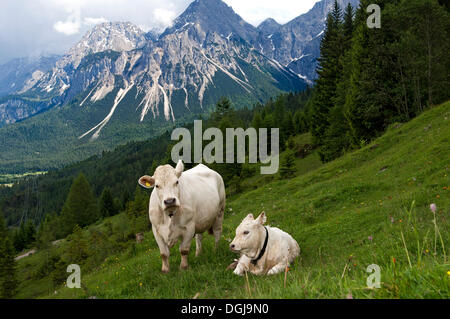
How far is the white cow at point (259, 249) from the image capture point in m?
7.34

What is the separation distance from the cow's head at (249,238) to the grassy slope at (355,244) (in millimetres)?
631

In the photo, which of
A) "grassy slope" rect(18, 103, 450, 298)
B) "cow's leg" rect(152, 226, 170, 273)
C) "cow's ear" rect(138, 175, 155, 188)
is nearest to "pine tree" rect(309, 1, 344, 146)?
"grassy slope" rect(18, 103, 450, 298)

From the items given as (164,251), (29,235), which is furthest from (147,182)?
(29,235)

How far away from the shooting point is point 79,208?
307ft

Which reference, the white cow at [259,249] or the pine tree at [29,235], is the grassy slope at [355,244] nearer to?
the white cow at [259,249]

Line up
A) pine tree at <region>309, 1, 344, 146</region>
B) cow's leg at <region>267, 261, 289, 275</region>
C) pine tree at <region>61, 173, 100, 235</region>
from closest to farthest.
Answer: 1. cow's leg at <region>267, 261, 289, 275</region>
2. pine tree at <region>309, 1, 344, 146</region>
3. pine tree at <region>61, 173, 100, 235</region>

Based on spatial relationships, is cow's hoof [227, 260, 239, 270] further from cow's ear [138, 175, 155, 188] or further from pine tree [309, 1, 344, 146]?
pine tree [309, 1, 344, 146]

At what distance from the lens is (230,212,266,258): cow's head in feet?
23.8

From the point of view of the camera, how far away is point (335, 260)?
788 centimetres

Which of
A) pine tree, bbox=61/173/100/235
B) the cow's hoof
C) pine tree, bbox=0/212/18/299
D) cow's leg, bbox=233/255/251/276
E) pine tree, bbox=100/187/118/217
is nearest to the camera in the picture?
cow's leg, bbox=233/255/251/276

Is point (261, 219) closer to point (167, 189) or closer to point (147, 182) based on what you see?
point (167, 189)

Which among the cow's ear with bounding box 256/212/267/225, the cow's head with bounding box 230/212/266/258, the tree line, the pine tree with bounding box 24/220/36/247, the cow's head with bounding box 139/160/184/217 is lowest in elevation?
the pine tree with bounding box 24/220/36/247

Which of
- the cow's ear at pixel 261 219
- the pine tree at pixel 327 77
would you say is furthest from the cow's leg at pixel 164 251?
the pine tree at pixel 327 77
